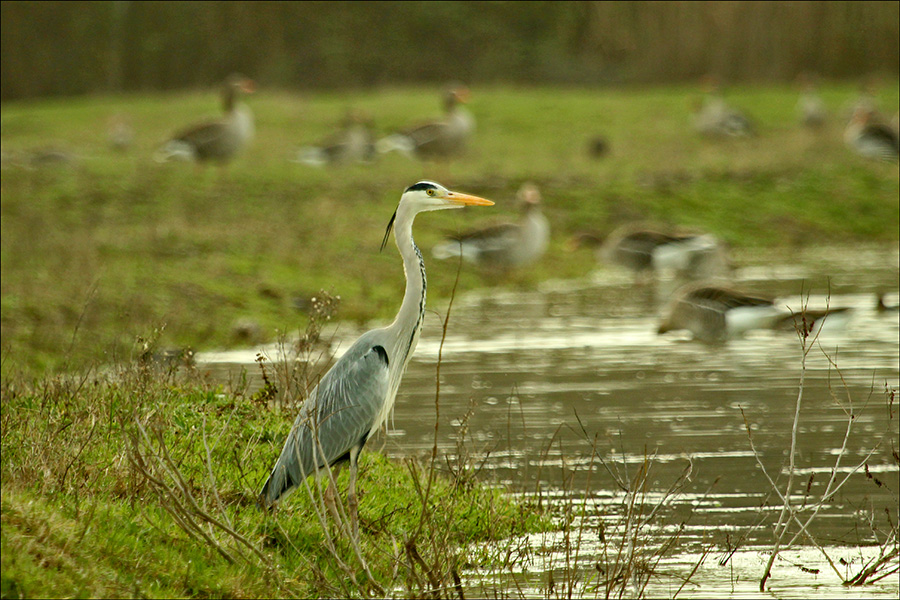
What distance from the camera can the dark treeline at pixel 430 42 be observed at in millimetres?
41531

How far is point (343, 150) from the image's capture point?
25922 millimetres

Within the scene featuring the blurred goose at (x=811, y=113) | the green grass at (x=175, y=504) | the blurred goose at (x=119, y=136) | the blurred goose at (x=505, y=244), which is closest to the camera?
the green grass at (x=175, y=504)

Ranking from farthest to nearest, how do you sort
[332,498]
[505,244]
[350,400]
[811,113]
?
[811,113], [505,244], [350,400], [332,498]

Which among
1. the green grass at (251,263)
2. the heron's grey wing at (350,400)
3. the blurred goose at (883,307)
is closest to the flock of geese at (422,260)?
the heron's grey wing at (350,400)

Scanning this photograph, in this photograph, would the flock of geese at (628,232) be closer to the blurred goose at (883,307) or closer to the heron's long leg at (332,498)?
the blurred goose at (883,307)

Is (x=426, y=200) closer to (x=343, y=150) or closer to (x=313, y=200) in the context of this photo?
(x=313, y=200)

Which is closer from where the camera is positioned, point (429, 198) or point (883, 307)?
point (429, 198)

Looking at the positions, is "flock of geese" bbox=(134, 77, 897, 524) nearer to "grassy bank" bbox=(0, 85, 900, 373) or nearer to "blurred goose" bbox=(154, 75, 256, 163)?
"blurred goose" bbox=(154, 75, 256, 163)

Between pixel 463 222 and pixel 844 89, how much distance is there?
23.1m

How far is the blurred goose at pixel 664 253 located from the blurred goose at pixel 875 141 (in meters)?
10.2

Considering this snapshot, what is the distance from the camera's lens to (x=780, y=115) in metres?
35.6

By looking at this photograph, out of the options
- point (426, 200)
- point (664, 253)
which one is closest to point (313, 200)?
point (664, 253)

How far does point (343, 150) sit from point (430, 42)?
68.6 ft

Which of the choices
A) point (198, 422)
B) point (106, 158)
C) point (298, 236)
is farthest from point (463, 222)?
point (198, 422)
